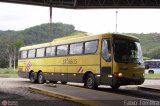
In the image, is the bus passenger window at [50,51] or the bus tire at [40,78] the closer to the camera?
the bus passenger window at [50,51]

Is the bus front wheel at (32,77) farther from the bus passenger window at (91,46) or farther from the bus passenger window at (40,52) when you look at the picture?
the bus passenger window at (91,46)

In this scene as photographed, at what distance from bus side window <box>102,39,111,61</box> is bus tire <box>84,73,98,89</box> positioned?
5.14ft

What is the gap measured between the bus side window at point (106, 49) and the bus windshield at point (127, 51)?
1.16 ft

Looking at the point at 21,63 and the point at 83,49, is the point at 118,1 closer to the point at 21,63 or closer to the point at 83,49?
the point at 83,49

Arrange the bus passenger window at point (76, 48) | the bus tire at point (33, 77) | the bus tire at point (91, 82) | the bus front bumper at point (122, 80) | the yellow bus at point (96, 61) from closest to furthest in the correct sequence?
the bus front bumper at point (122, 80)
the yellow bus at point (96, 61)
the bus tire at point (91, 82)
the bus passenger window at point (76, 48)
the bus tire at point (33, 77)

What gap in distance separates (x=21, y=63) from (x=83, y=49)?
1074 cm

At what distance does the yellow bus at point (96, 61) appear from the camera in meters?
18.7

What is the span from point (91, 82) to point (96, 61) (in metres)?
1.26

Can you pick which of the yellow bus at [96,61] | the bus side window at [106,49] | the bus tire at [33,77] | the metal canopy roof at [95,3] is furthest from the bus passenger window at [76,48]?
the bus tire at [33,77]

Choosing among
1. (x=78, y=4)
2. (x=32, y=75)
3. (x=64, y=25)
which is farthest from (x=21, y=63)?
(x=64, y=25)

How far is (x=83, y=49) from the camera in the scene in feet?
70.0

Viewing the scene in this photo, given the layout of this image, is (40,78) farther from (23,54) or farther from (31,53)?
(23,54)

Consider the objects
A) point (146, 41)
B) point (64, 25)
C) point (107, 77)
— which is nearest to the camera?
point (107, 77)

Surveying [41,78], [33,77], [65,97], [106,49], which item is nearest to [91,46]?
[106,49]
